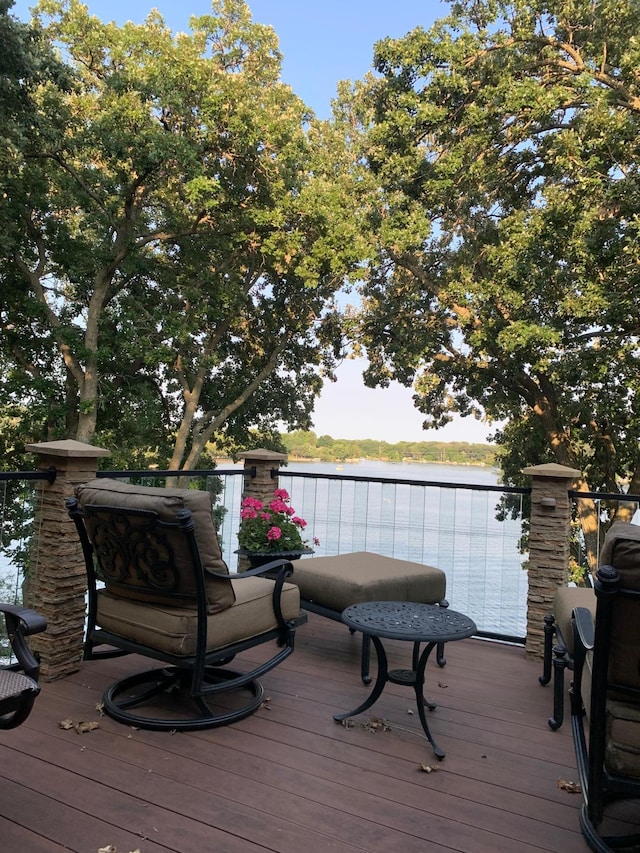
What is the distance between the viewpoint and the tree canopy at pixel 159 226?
1213cm

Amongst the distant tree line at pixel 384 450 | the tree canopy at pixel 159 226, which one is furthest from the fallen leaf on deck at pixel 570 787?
the distant tree line at pixel 384 450

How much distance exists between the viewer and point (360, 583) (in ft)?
11.2

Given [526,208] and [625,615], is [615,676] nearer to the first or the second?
[625,615]

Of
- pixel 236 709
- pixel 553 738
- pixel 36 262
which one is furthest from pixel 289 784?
pixel 36 262

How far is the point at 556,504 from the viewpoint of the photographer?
3814 millimetres

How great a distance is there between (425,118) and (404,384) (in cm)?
587

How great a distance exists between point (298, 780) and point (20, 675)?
1017mm

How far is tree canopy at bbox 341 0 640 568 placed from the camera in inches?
398

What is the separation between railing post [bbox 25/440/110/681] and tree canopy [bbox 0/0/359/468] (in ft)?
32.1

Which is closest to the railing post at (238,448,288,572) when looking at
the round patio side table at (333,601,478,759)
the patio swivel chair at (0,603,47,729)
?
the round patio side table at (333,601,478,759)

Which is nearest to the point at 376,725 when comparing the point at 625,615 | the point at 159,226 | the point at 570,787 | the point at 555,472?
the point at 570,787

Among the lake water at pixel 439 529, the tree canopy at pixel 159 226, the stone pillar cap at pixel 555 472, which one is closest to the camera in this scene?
the stone pillar cap at pixel 555 472

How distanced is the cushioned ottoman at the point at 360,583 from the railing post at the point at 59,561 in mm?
1246

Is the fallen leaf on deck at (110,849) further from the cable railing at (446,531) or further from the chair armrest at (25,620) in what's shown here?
the cable railing at (446,531)
